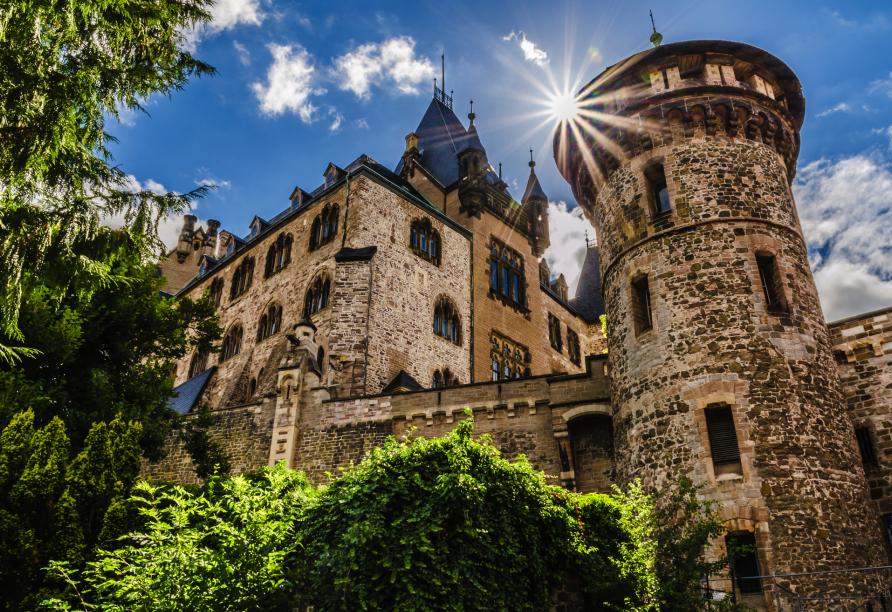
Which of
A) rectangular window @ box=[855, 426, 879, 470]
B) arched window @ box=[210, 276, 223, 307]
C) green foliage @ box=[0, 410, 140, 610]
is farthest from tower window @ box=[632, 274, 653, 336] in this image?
arched window @ box=[210, 276, 223, 307]

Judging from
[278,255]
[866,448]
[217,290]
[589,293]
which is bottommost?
[866,448]

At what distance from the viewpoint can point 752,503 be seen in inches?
488

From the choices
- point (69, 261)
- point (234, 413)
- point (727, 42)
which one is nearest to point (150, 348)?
point (234, 413)

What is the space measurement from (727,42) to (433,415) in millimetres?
11667

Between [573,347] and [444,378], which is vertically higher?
[573,347]

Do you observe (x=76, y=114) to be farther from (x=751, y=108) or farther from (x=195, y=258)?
(x=195, y=258)

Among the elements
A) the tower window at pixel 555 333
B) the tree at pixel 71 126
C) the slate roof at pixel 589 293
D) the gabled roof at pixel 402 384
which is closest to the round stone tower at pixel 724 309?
the gabled roof at pixel 402 384

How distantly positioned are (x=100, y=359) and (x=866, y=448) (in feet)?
57.8

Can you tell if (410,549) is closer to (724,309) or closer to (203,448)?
(724,309)

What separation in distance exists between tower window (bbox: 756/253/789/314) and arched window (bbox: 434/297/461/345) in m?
14.5

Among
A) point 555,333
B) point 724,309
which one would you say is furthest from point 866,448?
point 555,333

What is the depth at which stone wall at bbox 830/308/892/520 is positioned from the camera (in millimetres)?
14352

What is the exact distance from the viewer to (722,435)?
13.3 metres

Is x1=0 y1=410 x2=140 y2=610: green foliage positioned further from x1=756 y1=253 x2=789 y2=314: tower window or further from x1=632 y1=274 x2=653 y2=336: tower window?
x1=756 y1=253 x2=789 y2=314: tower window
